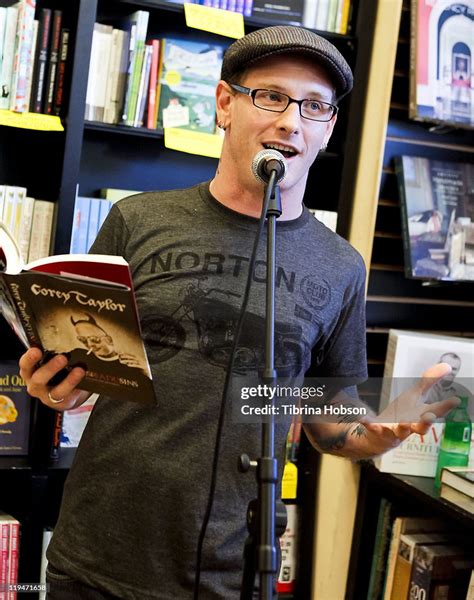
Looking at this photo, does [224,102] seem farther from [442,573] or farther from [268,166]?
[442,573]

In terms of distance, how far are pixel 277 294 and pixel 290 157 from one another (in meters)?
0.21

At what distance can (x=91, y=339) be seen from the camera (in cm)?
103

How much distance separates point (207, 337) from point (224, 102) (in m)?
0.40

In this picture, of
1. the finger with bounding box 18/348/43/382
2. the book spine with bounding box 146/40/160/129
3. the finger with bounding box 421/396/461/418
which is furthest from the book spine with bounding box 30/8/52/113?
the finger with bounding box 421/396/461/418

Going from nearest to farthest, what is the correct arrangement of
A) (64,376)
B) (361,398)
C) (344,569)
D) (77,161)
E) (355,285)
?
(64,376)
(361,398)
(355,285)
(77,161)
(344,569)

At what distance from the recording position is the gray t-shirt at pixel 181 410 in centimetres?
121

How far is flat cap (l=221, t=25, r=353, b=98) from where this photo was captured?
4.18 feet

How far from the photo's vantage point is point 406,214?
236 cm

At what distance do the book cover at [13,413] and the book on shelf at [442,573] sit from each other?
1057 mm

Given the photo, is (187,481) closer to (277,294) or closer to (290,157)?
(277,294)

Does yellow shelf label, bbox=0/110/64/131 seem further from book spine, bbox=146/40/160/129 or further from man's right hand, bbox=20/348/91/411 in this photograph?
man's right hand, bbox=20/348/91/411

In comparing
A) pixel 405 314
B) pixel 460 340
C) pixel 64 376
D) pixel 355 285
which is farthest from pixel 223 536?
pixel 405 314

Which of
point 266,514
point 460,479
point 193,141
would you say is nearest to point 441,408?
point 266,514

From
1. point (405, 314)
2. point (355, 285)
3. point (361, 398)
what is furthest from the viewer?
point (405, 314)
